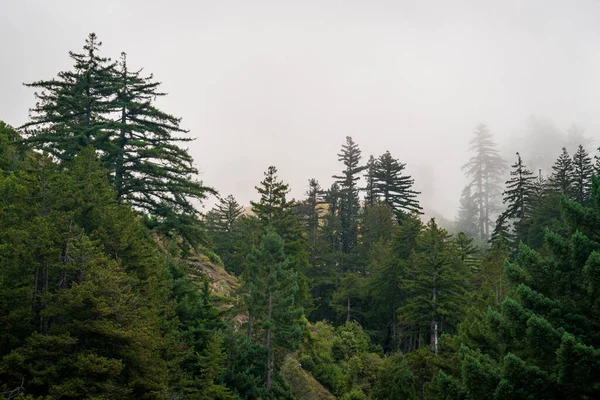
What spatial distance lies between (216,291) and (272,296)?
25.3 feet

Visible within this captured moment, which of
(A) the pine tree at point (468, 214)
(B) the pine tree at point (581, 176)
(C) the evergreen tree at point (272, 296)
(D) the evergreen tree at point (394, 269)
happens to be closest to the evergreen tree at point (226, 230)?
(D) the evergreen tree at point (394, 269)

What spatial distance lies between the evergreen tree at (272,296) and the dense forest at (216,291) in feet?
0.39

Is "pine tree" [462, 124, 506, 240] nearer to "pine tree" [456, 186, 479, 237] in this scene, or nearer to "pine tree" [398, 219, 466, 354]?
"pine tree" [456, 186, 479, 237]

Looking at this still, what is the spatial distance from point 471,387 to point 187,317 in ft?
48.0

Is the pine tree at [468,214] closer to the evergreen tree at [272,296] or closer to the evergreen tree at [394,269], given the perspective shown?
the evergreen tree at [394,269]

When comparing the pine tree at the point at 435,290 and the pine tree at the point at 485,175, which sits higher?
the pine tree at the point at 485,175

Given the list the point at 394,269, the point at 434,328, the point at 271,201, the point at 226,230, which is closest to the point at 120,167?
the point at 271,201

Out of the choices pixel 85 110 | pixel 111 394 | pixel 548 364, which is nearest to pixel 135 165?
pixel 85 110

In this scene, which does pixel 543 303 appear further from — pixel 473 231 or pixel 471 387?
pixel 473 231

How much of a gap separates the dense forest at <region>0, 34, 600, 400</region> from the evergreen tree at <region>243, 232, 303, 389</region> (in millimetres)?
118

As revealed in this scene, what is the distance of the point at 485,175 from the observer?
9825 cm

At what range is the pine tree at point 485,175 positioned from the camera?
9371 cm

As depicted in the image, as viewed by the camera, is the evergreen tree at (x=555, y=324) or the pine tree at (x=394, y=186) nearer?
the evergreen tree at (x=555, y=324)

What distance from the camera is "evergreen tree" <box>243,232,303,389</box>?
26203 mm
